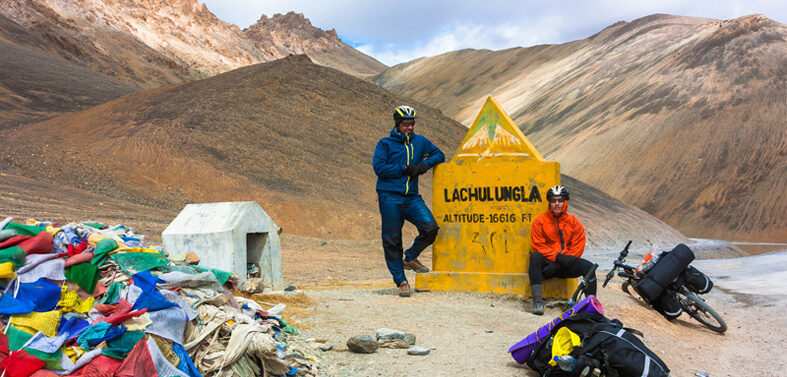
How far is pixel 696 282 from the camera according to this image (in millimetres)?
7035

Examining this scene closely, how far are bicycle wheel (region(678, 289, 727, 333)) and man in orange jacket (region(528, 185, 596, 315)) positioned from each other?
5.34 ft

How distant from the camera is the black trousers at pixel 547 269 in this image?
247 inches

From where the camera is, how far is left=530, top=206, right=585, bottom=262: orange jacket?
6422 millimetres

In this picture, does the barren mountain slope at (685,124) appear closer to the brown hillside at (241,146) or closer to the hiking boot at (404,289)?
the brown hillside at (241,146)

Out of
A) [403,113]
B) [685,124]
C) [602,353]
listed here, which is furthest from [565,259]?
[685,124]

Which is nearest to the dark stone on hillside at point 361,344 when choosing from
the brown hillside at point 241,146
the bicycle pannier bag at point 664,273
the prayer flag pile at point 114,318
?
the prayer flag pile at point 114,318

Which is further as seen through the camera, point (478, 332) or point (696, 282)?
point (696, 282)

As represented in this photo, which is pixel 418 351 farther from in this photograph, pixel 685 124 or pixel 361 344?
pixel 685 124

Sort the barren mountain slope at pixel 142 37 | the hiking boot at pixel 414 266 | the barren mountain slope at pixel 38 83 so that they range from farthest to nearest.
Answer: the barren mountain slope at pixel 142 37
the barren mountain slope at pixel 38 83
the hiking boot at pixel 414 266

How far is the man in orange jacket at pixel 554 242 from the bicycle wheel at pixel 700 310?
1.63 meters

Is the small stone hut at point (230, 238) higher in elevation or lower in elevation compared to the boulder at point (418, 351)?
higher

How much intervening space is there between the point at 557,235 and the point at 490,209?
85 cm

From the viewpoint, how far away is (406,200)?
6609 millimetres

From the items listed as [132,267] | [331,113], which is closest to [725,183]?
[331,113]
